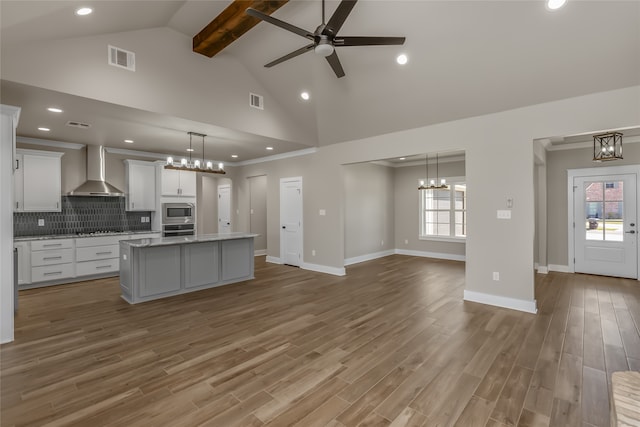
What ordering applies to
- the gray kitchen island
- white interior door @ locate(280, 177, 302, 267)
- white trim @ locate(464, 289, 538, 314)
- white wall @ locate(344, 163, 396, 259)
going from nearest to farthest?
white trim @ locate(464, 289, 538, 314) → the gray kitchen island → white interior door @ locate(280, 177, 302, 267) → white wall @ locate(344, 163, 396, 259)

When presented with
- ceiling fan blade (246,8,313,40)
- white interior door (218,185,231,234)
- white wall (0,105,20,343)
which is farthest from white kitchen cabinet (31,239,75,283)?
ceiling fan blade (246,8,313,40)

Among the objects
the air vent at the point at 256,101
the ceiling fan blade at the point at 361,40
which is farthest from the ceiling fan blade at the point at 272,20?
the air vent at the point at 256,101

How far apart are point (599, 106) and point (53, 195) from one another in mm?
8695

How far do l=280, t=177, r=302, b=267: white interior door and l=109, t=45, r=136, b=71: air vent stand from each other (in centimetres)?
393

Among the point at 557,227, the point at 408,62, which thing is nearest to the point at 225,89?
the point at 408,62

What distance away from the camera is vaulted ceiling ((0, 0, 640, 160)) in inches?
118

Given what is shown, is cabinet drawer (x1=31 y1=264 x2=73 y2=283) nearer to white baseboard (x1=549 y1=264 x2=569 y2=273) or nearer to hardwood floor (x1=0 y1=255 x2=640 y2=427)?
hardwood floor (x1=0 y1=255 x2=640 y2=427)

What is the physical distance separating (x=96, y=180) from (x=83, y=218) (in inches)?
33.9

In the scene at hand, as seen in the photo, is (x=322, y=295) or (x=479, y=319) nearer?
(x=479, y=319)

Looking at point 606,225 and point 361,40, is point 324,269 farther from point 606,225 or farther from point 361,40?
point 606,225

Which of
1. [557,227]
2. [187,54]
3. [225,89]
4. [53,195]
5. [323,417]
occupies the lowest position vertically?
[323,417]

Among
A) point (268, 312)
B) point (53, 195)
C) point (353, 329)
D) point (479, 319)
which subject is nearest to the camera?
point (353, 329)

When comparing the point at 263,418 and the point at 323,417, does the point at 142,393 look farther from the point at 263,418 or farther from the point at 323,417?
the point at 323,417

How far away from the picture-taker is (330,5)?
3.56 m
